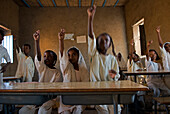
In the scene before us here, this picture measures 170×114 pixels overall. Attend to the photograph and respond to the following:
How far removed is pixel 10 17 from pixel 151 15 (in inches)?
244

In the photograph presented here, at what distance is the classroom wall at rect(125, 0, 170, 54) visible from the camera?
202 inches

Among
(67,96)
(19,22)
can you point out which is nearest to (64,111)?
(67,96)

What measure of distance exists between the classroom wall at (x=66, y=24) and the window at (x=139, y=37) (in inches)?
41.3

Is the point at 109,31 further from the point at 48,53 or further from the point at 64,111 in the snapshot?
the point at 64,111

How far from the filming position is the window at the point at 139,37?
6871mm

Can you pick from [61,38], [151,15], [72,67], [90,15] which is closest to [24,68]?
[72,67]

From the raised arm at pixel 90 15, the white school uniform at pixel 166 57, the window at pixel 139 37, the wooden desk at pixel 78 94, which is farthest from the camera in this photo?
the window at pixel 139 37

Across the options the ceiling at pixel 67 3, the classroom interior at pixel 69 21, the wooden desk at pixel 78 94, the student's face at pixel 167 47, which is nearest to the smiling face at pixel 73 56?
the wooden desk at pixel 78 94

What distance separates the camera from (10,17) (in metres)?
7.35

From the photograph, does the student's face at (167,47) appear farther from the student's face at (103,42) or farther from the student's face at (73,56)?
the student's face at (73,56)

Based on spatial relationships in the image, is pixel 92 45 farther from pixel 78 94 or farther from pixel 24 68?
pixel 24 68

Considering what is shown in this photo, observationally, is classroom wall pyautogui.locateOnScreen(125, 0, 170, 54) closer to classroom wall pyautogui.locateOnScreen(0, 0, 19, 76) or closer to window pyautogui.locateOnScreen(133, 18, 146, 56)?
window pyautogui.locateOnScreen(133, 18, 146, 56)

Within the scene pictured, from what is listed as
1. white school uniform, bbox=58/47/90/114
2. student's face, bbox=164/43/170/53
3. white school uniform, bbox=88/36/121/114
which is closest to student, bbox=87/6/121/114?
white school uniform, bbox=88/36/121/114

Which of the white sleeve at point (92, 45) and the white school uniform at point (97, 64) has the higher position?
the white sleeve at point (92, 45)
